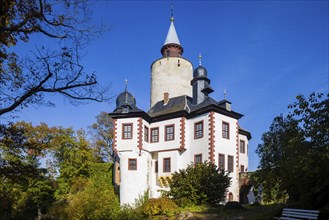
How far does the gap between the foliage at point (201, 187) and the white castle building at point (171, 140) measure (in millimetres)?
3081

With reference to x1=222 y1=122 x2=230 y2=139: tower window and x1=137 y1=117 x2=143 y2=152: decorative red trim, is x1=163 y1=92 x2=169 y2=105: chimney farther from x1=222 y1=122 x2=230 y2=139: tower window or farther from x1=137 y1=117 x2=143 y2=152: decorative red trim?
x1=222 y1=122 x2=230 y2=139: tower window

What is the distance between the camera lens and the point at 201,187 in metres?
22.4

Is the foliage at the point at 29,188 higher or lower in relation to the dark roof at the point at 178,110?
lower

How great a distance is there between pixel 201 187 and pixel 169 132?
8083 mm

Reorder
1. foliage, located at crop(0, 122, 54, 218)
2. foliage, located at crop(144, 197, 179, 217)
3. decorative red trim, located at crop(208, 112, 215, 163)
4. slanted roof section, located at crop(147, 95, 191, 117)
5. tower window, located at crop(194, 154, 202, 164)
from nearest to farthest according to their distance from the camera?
foliage, located at crop(0, 122, 54, 218)
foliage, located at crop(144, 197, 179, 217)
decorative red trim, located at crop(208, 112, 215, 163)
tower window, located at crop(194, 154, 202, 164)
slanted roof section, located at crop(147, 95, 191, 117)

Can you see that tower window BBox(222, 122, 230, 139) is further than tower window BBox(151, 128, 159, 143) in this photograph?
No

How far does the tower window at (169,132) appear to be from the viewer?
29348 mm

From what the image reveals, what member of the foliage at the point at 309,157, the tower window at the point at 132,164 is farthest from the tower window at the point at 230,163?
the foliage at the point at 309,157

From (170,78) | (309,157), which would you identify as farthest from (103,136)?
(309,157)

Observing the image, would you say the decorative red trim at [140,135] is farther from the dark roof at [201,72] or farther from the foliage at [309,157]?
the foliage at [309,157]

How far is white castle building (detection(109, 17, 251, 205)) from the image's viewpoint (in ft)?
89.6

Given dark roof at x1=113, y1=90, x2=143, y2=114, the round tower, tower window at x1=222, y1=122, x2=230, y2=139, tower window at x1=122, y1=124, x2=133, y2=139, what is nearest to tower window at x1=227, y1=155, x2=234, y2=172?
tower window at x1=222, y1=122, x2=230, y2=139

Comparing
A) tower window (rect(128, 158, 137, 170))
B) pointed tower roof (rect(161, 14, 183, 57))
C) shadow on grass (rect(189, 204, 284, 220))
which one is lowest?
shadow on grass (rect(189, 204, 284, 220))

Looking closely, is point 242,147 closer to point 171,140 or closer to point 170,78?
point 171,140
